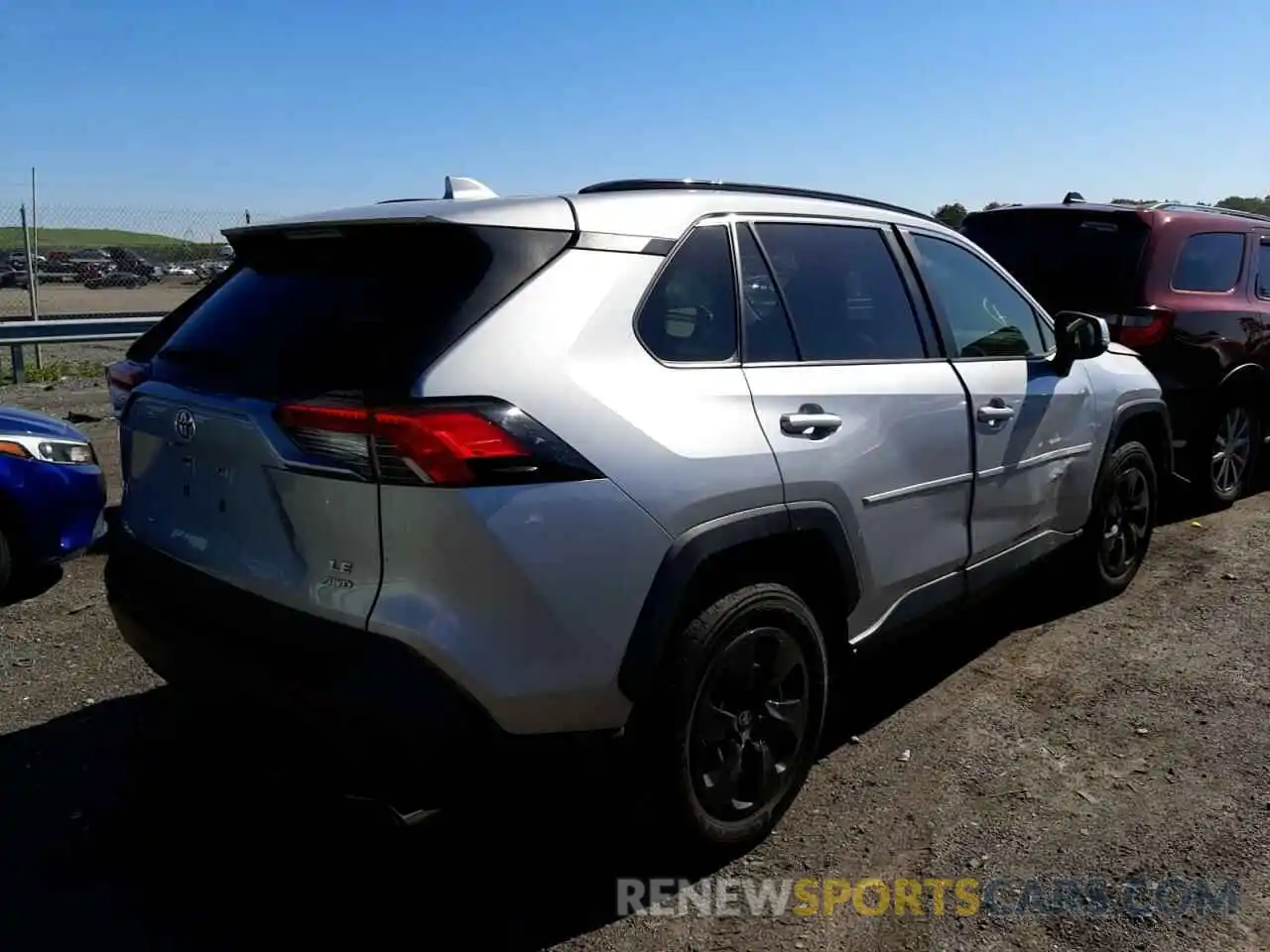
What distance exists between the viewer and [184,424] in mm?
2805

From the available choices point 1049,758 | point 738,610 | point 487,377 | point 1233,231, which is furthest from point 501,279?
point 1233,231

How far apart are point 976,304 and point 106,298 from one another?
63.3 feet

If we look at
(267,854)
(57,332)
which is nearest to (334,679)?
(267,854)

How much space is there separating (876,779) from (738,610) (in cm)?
104

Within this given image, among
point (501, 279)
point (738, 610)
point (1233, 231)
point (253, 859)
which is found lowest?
point (253, 859)

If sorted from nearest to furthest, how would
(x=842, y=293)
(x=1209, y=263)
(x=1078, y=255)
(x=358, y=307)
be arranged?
(x=358, y=307)
(x=842, y=293)
(x=1078, y=255)
(x=1209, y=263)

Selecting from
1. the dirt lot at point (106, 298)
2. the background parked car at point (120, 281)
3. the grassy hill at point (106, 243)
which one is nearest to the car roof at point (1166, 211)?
the grassy hill at point (106, 243)

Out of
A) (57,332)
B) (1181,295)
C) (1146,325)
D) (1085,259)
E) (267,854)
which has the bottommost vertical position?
(267,854)

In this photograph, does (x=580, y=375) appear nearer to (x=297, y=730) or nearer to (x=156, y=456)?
(x=297, y=730)

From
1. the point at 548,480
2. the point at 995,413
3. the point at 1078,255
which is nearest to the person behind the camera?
the point at 548,480

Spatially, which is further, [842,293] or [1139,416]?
[1139,416]

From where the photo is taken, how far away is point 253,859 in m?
3.09

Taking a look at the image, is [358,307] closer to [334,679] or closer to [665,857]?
[334,679]

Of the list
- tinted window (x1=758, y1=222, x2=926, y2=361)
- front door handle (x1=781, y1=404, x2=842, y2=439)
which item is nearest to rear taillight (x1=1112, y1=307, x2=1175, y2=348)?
tinted window (x1=758, y1=222, x2=926, y2=361)
